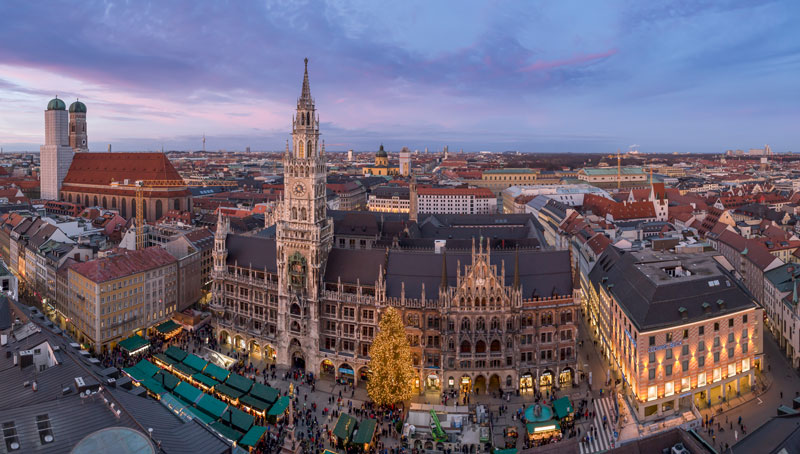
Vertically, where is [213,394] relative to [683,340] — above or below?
below

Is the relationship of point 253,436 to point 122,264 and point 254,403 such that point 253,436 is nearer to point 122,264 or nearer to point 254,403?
point 254,403

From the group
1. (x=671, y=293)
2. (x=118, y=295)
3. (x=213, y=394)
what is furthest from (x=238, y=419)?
(x=671, y=293)

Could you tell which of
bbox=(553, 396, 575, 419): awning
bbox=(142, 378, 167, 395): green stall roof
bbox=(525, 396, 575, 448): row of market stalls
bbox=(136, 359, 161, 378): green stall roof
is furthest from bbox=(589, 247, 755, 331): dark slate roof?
bbox=(136, 359, 161, 378): green stall roof

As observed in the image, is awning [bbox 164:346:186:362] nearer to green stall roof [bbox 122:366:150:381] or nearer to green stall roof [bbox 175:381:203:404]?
green stall roof [bbox 122:366:150:381]

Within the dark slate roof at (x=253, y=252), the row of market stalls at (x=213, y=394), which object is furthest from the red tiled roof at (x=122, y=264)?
the row of market stalls at (x=213, y=394)

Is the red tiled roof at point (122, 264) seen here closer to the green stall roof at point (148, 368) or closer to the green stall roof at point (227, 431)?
the green stall roof at point (148, 368)

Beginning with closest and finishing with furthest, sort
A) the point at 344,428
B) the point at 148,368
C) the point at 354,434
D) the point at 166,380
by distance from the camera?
the point at 354,434 → the point at 344,428 → the point at 166,380 → the point at 148,368
